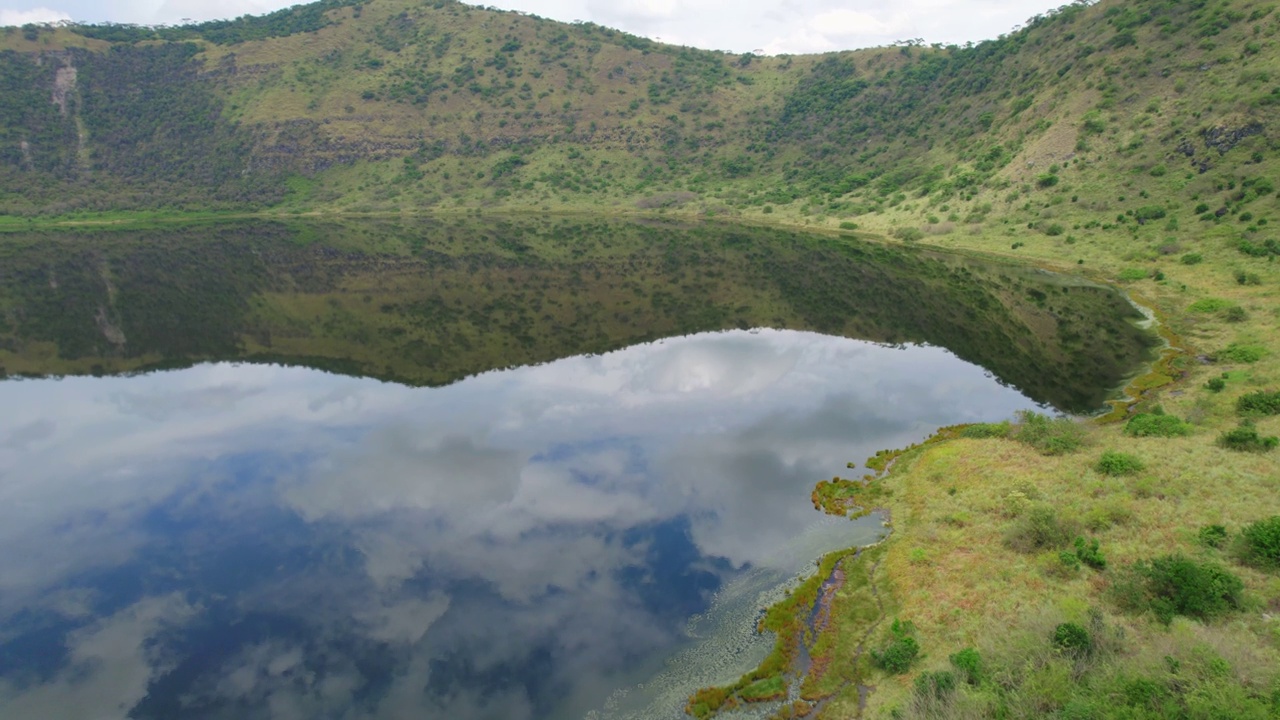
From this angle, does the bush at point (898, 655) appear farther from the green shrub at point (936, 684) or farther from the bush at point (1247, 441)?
the bush at point (1247, 441)

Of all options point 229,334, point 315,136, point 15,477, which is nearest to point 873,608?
point 15,477

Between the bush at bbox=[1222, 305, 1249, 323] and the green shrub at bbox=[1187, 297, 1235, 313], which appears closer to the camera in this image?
the bush at bbox=[1222, 305, 1249, 323]

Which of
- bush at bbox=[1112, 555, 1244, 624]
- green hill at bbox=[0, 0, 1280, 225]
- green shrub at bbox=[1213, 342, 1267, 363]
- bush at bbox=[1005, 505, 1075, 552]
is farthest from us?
green hill at bbox=[0, 0, 1280, 225]

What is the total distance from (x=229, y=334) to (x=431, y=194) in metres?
112

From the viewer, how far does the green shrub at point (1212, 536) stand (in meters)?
20.0

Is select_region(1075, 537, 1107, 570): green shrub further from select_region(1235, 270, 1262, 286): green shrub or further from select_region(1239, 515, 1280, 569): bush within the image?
select_region(1235, 270, 1262, 286): green shrub

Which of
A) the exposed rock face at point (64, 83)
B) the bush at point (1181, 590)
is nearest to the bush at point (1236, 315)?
the bush at point (1181, 590)

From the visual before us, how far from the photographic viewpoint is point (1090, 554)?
20.4 m

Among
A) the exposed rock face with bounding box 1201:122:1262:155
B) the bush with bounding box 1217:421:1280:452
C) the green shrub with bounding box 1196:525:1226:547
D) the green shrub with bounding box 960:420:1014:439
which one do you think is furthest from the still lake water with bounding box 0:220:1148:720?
the exposed rock face with bounding box 1201:122:1262:155

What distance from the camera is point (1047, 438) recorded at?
2989 cm

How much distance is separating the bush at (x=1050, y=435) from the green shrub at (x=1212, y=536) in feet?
27.5

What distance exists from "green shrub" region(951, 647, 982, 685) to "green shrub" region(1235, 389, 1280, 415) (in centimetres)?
2419

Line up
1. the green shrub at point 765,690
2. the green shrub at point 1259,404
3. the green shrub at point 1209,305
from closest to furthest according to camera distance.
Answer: the green shrub at point 765,690
the green shrub at point 1259,404
the green shrub at point 1209,305

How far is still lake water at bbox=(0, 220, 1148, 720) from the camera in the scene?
19.9 meters
